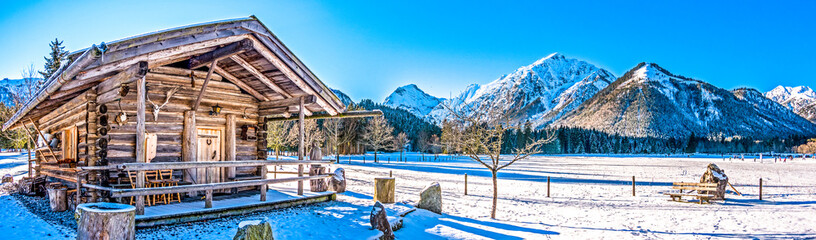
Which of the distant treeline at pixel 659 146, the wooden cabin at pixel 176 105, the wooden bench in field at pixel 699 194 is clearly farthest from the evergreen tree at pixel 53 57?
the distant treeline at pixel 659 146

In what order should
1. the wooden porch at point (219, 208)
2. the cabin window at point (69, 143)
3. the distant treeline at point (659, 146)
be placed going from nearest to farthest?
the wooden porch at point (219, 208), the cabin window at point (69, 143), the distant treeline at point (659, 146)

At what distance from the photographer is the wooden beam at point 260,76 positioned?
34.9 feet

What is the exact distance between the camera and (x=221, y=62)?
1107 centimetres

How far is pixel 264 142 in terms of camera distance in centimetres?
1318

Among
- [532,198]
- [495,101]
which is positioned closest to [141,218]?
[495,101]

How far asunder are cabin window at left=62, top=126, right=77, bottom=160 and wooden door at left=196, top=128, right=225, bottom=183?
122 inches

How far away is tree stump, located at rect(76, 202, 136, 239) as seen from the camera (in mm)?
5633

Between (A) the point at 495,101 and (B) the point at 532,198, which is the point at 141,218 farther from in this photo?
(B) the point at 532,198

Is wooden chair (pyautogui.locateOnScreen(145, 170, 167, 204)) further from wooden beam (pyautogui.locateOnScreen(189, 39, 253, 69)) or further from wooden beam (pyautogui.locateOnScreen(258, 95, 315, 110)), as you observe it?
wooden beam (pyautogui.locateOnScreen(258, 95, 315, 110))

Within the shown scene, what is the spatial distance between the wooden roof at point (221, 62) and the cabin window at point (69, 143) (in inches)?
34.7

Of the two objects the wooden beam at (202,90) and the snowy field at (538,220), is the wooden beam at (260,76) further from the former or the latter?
the snowy field at (538,220)

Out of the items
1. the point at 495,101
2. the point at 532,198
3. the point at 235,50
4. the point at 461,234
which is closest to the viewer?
the point at 235,50

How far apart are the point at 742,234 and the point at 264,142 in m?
13.3

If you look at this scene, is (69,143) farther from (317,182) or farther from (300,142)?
(317,182)
